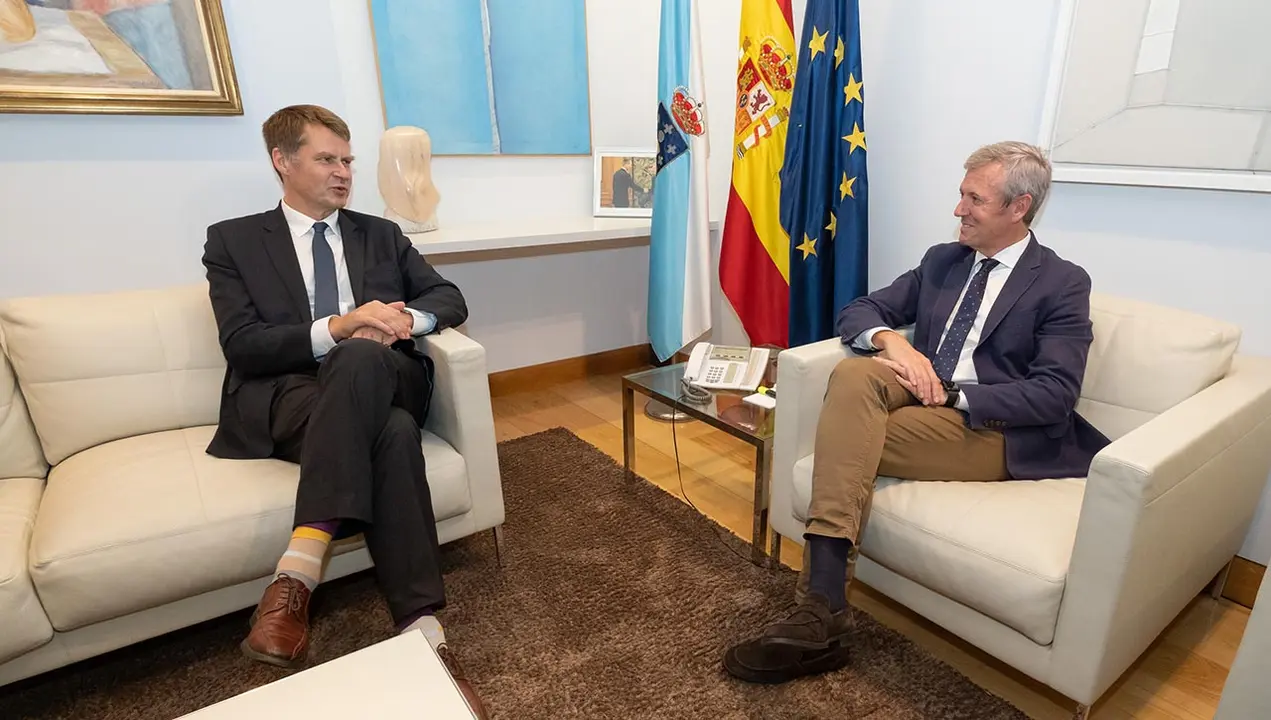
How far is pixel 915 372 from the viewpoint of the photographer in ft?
5.18

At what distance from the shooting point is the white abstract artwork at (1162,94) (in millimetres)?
1560

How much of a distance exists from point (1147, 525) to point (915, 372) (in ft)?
1.80

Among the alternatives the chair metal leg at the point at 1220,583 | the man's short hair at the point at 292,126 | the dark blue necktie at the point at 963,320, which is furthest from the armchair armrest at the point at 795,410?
the man's short hair at the point at 292,126

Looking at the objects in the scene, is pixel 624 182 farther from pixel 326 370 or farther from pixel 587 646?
pixel 587 646

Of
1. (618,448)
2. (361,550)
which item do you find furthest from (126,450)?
(618,448)

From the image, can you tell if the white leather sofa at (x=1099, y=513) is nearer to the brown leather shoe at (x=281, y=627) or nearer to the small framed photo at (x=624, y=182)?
the brown leather shoe at (x=281, y=627)

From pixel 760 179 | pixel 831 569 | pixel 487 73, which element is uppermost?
pixel 487 73

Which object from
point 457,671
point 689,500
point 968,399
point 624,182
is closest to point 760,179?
point 624,182

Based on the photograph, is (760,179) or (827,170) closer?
(827,170)

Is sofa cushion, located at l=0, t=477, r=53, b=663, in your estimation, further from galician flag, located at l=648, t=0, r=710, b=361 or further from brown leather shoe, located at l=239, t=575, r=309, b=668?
galician flag, located at l=648, t=0, r=710, b=361

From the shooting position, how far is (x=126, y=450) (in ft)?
5.49

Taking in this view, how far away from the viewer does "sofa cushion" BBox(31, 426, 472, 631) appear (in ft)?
4.30

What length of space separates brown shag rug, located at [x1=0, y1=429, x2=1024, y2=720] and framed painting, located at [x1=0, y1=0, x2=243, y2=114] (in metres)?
1.57

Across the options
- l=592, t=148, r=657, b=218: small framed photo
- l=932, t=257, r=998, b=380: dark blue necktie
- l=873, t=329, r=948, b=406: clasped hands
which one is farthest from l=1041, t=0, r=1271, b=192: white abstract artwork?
l=592, t=148, r=657, b=218: small framed photo
